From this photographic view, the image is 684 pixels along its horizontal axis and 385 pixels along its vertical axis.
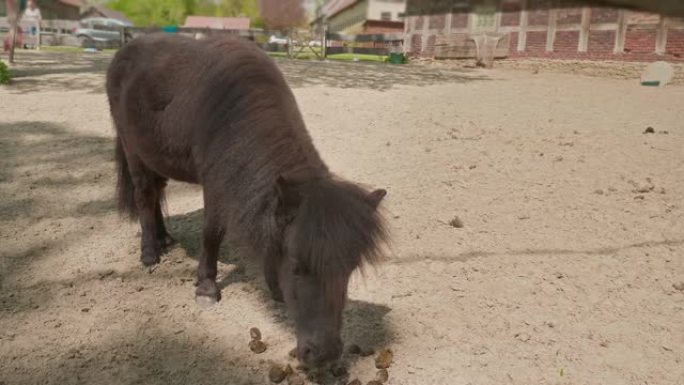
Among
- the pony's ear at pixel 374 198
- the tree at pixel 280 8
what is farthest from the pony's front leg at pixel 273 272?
the tree at pixel 280 8

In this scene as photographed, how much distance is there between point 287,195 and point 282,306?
4.10ft

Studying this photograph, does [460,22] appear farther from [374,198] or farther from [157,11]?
[157,11]

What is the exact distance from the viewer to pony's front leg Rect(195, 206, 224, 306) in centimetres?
357

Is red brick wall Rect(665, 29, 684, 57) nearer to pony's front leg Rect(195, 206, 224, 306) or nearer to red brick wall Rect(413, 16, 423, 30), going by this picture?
red brick wall Rect(413, 16, 423, 30)

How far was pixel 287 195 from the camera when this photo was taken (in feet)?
→ 8.24

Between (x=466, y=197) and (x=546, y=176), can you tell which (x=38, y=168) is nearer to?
(x=466, y=197)

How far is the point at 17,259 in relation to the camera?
13.1ft

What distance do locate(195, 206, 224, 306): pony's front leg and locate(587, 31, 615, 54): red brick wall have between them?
52.2 ft

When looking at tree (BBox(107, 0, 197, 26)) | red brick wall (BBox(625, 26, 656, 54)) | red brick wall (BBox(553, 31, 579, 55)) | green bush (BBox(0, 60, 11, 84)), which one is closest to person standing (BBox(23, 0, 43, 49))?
green bush (BBox(0, 60, 11, 84))

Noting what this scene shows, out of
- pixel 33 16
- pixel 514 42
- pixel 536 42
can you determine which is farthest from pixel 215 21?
pixel 536 42

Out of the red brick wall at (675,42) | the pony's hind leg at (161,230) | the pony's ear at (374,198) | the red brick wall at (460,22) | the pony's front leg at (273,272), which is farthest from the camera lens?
the red brick wall at (460,22)

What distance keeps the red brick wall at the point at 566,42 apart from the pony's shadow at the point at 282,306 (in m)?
16.0

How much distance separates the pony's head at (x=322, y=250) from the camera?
7.79 ft

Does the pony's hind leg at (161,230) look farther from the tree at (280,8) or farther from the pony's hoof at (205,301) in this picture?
the tree at (280,8)
